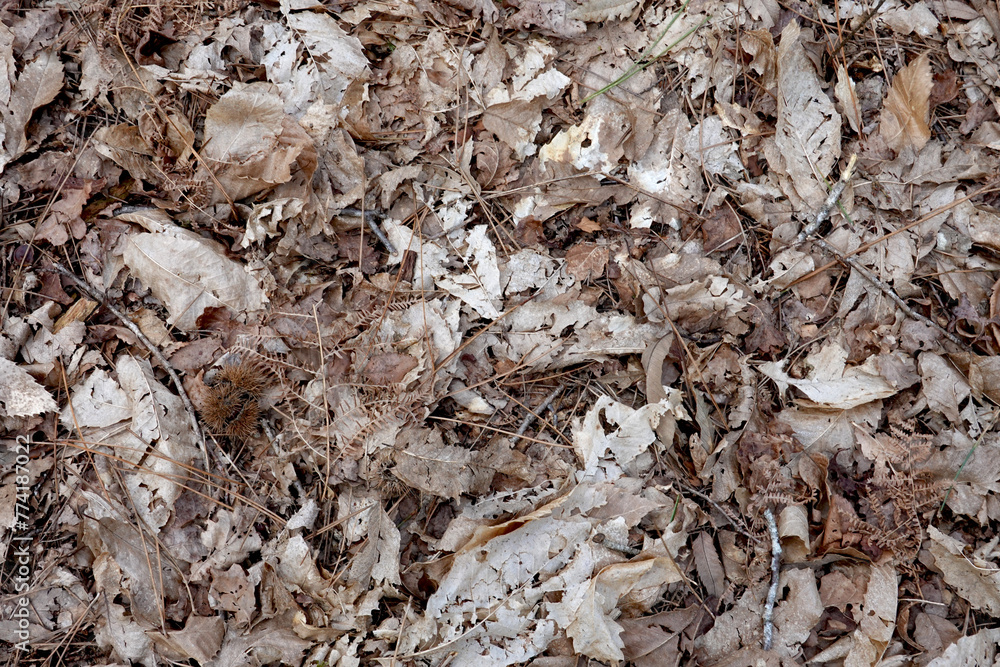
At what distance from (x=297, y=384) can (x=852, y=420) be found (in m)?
2.45

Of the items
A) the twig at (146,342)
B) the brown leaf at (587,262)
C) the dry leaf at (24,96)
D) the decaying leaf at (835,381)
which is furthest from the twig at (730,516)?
the dry leaf at (24,96)

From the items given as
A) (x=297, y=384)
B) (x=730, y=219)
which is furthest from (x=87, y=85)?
(x=730, y=219)

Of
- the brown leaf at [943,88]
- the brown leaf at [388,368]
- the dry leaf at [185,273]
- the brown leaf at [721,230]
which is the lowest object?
the brown leaf at [388,368]

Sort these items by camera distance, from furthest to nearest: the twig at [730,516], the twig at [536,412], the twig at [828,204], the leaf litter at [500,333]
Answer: the twig at [828,204] < the twig at [536,412] < the twig at [730,516] < the leaf litter at [500,333]

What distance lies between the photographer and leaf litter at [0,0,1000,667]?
230cm

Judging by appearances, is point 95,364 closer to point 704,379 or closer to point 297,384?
point 297,384

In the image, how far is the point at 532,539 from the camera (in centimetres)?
231

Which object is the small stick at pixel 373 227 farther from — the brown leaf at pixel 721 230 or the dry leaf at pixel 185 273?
the brown leaf at pixel 721 230

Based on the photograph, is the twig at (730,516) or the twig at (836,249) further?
the twig at (836,249)

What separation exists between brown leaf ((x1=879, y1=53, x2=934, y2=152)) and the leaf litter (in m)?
0.01

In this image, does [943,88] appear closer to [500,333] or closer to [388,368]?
[500,333]

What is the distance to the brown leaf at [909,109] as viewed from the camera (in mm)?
2631

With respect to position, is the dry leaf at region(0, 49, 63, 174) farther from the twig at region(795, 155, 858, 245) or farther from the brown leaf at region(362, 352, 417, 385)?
the twig at region(795, 155, 858, 245)

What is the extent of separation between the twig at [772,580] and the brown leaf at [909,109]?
186cm
